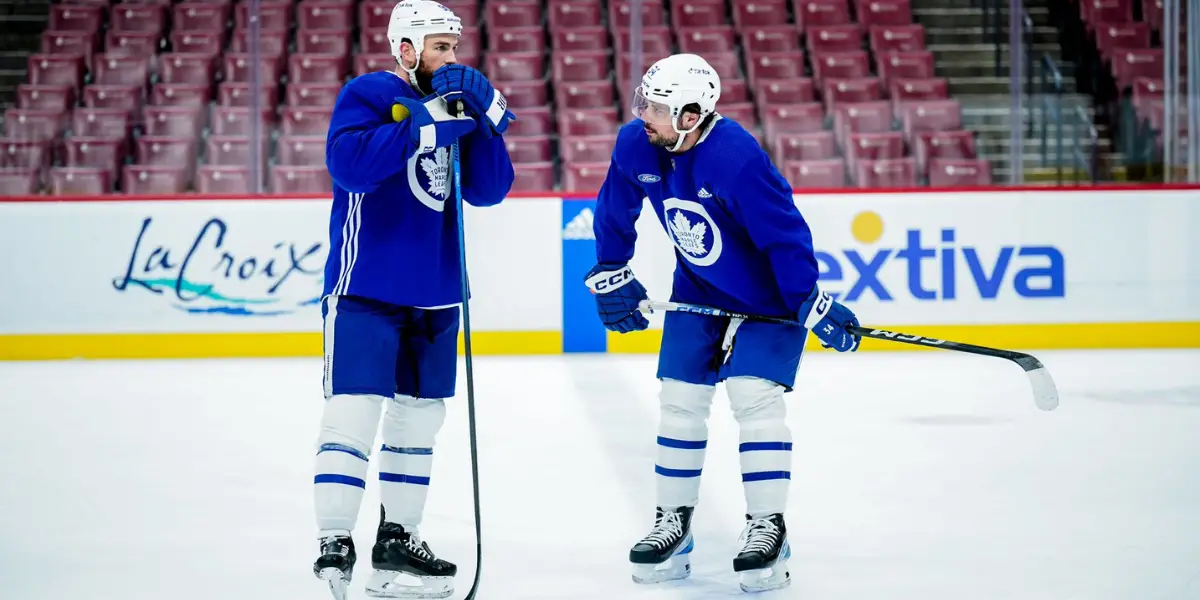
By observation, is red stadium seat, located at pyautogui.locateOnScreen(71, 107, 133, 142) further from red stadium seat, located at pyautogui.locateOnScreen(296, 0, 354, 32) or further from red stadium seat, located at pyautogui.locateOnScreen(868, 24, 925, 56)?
red stadium seat, located at pyautogui.locateOnScreen(868, 24, 925, 56)

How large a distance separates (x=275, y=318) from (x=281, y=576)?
420 cm

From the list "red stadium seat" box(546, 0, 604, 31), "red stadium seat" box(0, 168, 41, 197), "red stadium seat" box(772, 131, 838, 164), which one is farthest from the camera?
"red stadium seat" box(546, 0, 604, 31)

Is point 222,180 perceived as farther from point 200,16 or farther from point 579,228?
point 579,228

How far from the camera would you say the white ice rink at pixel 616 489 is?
8.92ft

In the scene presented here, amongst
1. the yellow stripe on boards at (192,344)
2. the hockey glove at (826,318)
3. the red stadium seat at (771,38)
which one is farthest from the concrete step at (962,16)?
the hockey glove at (826,318)

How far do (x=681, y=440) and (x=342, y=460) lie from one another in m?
0.72

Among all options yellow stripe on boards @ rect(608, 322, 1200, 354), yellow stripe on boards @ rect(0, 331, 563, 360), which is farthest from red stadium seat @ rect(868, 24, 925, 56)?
yellow stripe on boards @ rect(0, 331, 563, 360)

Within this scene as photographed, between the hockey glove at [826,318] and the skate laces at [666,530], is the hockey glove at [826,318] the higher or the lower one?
the higher one

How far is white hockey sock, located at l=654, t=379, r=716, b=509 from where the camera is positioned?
280 centimetres

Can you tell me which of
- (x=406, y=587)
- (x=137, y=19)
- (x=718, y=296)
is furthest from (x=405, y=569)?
(x=137, y=19)

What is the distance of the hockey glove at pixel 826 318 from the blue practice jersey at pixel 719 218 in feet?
0.09

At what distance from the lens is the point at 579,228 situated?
678 cm

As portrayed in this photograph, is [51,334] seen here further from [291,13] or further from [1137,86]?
[1137,86]

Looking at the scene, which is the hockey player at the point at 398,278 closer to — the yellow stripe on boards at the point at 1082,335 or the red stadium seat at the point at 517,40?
the yellow stripe on boards at the point at 1082,335
